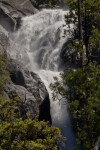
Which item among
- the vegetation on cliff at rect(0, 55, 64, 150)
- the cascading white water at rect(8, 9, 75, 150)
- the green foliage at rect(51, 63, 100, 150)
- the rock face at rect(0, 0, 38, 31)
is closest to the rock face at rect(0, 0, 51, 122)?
the cascading white water at rect(8, 9, 75, 150)

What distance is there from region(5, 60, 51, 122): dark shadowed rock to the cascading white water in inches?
78.7

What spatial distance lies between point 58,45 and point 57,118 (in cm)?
1200

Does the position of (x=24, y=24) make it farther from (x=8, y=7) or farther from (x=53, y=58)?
(x=53, y=58)

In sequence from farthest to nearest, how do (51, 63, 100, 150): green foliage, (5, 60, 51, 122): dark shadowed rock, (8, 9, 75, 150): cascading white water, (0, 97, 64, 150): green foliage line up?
1. (8, 9, 75, 150): cascading white water
2. (5, 60, 51, 122): dark shadowed rock
3. (0, 97, 64, 150): green foliage
4. (51, 63, 100, 150): green foliage

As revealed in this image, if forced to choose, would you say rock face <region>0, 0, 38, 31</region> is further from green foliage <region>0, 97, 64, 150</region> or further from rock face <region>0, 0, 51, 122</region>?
green foliage <region>0, 97, 64, 150</region>

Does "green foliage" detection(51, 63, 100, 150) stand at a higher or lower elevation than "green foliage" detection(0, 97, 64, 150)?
higher

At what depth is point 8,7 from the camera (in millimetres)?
40250

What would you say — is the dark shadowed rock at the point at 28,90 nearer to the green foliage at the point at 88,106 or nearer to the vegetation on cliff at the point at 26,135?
the vegetation on cliff at the point at 26,135

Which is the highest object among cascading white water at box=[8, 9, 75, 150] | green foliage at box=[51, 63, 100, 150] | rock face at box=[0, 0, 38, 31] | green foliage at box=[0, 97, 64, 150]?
rock face at box=[0, 0, 38, 31]

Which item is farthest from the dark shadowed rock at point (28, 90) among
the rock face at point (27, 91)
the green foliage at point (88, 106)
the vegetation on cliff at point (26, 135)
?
the green foliage at point (88, 106)

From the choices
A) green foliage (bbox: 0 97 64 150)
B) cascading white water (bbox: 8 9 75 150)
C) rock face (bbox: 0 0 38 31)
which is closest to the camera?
green foliage (bbox: 0 97 64 150)

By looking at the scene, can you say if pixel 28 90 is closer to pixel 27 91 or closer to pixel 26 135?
pixel 27 91

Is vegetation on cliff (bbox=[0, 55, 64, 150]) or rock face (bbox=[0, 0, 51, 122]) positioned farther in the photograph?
rock face (bbox=[0, 0, 51, 122])

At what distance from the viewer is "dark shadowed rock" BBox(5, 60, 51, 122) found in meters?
18.7
